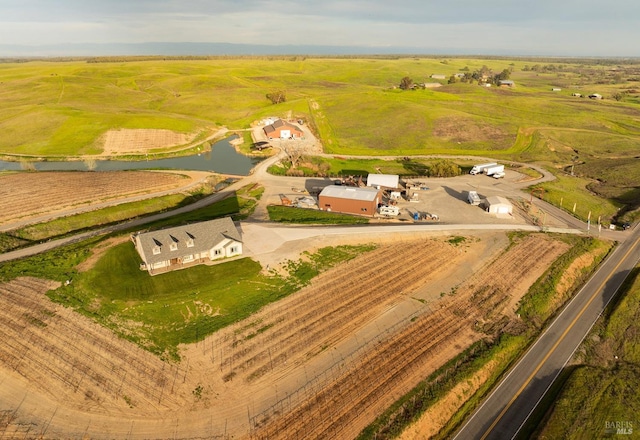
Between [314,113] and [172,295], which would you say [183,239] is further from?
[314,113]

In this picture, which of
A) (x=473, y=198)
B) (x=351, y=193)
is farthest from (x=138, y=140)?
(x=473, y=198)

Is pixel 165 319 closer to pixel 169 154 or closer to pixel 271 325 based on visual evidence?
pixel 271 325

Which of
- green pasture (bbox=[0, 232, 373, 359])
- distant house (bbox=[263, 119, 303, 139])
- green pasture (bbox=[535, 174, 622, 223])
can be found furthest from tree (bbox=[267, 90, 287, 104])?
green pasture (bbox=[0, 232, 373, 359])

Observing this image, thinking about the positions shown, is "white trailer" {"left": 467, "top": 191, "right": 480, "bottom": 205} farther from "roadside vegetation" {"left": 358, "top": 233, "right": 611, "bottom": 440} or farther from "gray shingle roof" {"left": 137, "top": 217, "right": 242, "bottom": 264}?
"gray shingle roof" {"left": 137, "top": 217, "right": 242, "bottom": 264}

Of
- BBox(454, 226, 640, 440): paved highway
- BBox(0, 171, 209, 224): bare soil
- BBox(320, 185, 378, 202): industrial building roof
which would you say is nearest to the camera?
BBox(454, 226, 640, 440): paved highway

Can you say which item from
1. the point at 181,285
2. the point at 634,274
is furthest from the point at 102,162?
the point at 634,274

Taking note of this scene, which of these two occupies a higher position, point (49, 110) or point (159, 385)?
point (49, 110)
